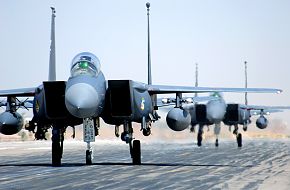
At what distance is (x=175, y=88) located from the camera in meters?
21.2

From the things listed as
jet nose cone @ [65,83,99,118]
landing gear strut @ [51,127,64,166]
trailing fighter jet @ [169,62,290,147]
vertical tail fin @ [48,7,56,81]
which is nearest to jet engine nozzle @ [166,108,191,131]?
landing gear strut @ [51,127,64,166]

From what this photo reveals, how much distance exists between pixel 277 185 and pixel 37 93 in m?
9.28

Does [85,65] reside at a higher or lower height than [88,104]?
higher

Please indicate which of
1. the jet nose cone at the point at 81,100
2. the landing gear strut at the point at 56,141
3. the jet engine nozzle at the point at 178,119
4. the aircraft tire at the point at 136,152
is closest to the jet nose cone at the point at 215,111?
the jet engine nozzle at the point at 178,119

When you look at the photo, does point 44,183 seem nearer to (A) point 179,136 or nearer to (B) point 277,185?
(B) point 277,185

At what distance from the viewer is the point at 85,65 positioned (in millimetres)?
18812

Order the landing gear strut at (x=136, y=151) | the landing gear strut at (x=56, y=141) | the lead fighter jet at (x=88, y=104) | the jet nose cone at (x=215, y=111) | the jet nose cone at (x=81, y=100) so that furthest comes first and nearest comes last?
the jet nose cone at (x=215, y=111) < the landing gear strut at (x=136, y=151) < the landing gear strut at (x=56, y=141) < the lead fighter jet at (x=88, y=104) < the jet nose cone at (x=81, y=100)

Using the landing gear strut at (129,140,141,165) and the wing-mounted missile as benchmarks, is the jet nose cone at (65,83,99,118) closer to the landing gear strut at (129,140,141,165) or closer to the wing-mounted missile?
the landing gear strut at (129,140,141,165)

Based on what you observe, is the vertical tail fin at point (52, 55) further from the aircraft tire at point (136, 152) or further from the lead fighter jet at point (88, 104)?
the aircraft tire at point (136, 152)

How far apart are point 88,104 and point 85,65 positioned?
6.26 ft

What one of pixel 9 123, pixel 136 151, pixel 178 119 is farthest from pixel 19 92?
pixel 178 119

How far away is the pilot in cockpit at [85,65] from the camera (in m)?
18.7

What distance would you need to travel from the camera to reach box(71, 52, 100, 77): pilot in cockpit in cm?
1870

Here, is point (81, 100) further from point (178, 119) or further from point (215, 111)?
point (215, 111)
